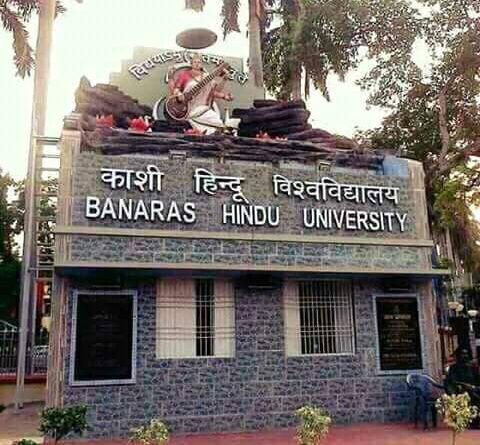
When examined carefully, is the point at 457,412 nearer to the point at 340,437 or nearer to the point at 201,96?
the point at 340,437

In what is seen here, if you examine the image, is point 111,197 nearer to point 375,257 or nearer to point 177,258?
point 177,258

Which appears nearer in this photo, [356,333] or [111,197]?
[111,197]

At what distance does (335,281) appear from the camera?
413 inches

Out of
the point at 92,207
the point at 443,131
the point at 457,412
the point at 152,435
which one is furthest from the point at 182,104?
the point at 443,131

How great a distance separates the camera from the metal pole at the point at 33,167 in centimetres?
1128

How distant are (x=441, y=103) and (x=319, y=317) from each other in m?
10.8

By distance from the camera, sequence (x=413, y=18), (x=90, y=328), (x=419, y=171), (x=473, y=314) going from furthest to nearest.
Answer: (x=413, y=18), (x=473, y=314), (x=419, y=171), (x=90, y=328)

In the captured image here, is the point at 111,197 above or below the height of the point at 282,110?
below

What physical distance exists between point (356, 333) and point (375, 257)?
4.63 ft

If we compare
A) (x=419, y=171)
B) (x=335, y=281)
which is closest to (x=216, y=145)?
(x=335, y=281)

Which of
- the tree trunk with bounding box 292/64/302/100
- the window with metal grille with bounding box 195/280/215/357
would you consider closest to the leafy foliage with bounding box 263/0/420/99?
the tree trunk with bounding box 292/64/302/100

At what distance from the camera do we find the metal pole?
11.3m

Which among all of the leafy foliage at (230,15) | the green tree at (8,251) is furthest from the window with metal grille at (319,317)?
the green tree at (8,251)

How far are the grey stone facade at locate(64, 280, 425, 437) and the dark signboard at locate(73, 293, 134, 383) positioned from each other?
0.18 metres
